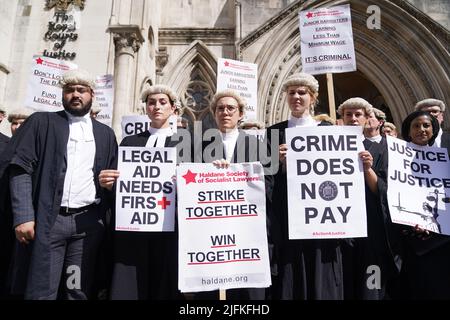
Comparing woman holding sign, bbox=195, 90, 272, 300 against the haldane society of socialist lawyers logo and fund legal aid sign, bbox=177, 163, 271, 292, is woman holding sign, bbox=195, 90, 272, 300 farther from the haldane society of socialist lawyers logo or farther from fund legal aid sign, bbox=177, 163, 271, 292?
the haldane society of socialist lawyers logo

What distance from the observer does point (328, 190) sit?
11.0ft

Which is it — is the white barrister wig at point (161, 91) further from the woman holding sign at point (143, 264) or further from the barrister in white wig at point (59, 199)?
the woman holding sign at point (143, 264)

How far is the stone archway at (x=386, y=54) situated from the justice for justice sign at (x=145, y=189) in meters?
7.45

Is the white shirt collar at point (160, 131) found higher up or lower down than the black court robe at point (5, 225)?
higher up

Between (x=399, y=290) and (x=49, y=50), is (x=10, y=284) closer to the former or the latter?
(x=399, y=290)

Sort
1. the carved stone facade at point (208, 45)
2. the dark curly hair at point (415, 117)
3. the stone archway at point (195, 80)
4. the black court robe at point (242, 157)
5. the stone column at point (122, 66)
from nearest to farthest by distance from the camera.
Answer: the black court robe at point (242, 157) → the dark curly hair at point (415, 117) → the stone column at point (122, 66) → the carved stone facade at point (208, 45) → the stone archway at point (195, 80)

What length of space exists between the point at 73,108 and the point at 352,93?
13.4m

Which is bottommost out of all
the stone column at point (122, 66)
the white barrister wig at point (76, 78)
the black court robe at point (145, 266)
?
the black court robe at point (145, 266)

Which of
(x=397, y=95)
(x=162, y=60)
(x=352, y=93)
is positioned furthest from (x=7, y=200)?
(x=352, y=93)

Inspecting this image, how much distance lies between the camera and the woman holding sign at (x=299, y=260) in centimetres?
327

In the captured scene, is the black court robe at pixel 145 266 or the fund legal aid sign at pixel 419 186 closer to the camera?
the black court robe at pixel 145 266

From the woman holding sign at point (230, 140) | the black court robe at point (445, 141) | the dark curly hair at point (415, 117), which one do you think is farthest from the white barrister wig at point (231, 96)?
the black court robe at point (445, 141)

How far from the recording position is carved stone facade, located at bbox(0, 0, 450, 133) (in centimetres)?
978

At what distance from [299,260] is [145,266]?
130 cm
